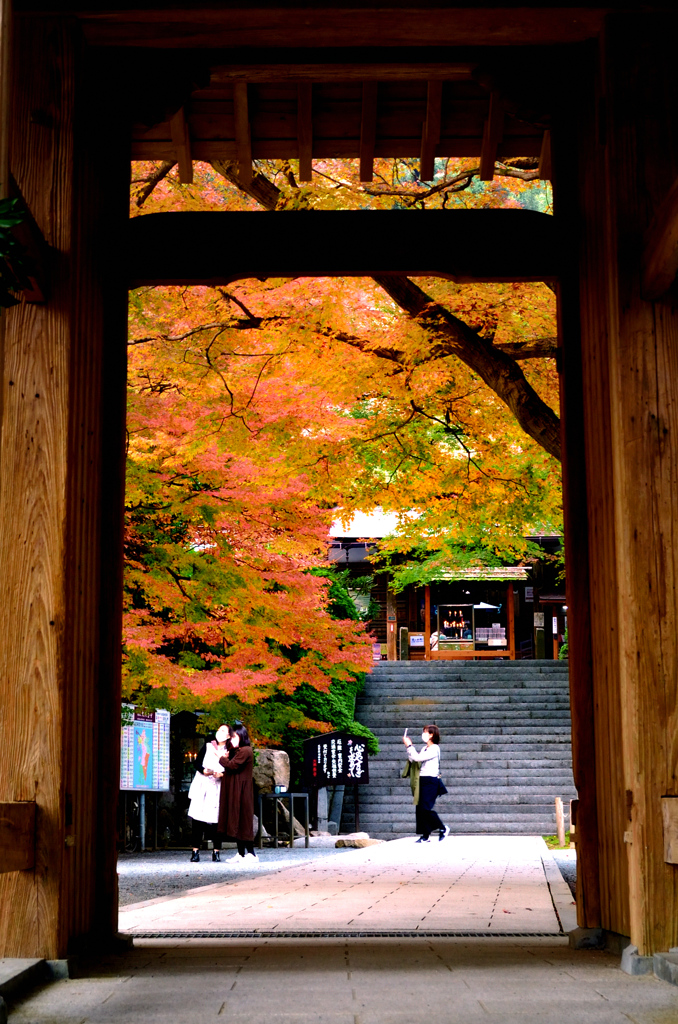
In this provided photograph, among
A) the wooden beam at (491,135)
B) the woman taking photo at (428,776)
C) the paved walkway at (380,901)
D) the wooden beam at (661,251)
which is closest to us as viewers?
the wooden beam at (661,251)

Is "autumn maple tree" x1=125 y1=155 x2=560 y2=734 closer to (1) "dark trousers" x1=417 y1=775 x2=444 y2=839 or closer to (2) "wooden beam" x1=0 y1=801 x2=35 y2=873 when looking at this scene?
(1) "dark trousers" x1=417 y1=775 x2=444 y2=839

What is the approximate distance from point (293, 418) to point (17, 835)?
283 inches

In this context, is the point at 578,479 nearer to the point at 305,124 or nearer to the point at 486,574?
the point at 305,124

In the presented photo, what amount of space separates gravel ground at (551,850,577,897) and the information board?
4941mm

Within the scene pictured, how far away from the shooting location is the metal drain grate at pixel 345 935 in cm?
552

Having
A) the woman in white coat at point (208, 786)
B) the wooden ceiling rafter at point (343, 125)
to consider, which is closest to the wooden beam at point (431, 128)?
the wooden ceiling rafter at point (343, 125)

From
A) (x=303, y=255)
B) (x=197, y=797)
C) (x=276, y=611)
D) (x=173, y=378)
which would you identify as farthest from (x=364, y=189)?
(x=197, y=797)

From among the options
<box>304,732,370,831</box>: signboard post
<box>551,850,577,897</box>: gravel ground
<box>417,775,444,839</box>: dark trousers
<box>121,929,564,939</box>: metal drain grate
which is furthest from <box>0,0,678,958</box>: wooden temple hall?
<box>304,732,370,831</box>: signboard post

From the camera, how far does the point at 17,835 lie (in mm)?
4109

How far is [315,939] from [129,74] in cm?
422

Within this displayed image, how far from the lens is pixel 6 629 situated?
14.3 feet

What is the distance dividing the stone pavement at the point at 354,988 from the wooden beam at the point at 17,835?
45 cm

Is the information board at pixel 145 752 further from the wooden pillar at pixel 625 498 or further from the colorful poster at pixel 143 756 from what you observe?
the wooden pillar at pixel 625 498

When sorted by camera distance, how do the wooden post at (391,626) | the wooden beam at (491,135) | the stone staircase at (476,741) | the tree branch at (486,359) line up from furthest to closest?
the wooden post at (391,626) → the stone staircase at (476,741) → the tree branch at (486,359) → the wooden beam at (491,135)
